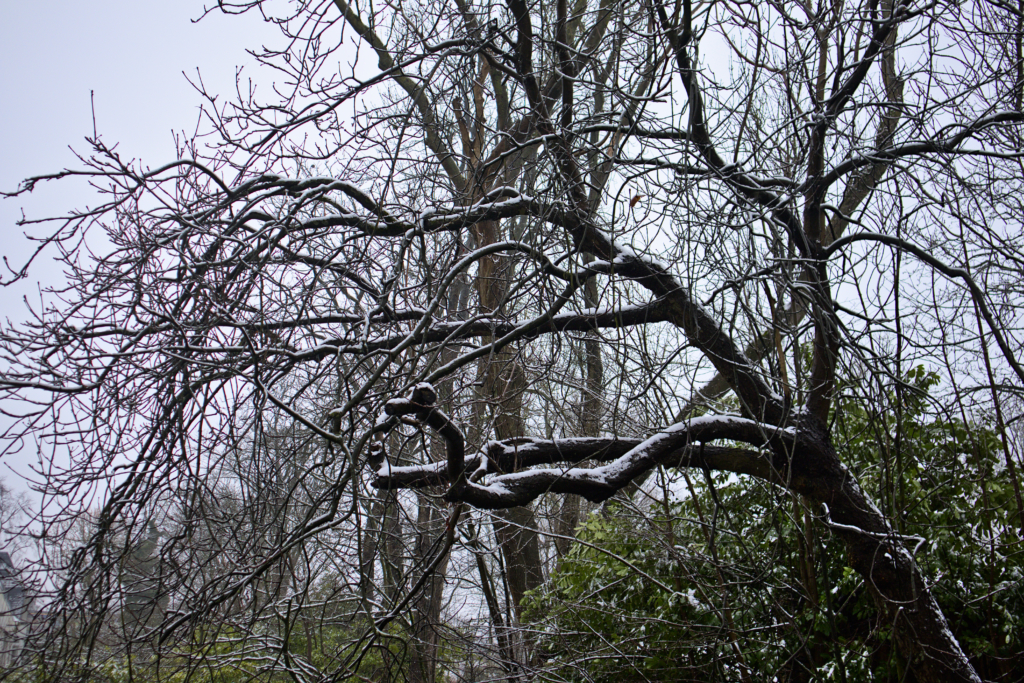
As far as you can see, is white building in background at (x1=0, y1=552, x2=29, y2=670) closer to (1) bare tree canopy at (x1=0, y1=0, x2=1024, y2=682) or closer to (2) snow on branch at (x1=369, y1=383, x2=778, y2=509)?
→ (1) bare tree canopy at (x1=0, y1=0, x2=1024, y2=682)

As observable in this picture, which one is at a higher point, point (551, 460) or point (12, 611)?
point (551, 460)

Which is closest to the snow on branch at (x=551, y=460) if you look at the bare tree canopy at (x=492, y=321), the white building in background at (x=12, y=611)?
the bare tree canopy at (x=492, y=321)

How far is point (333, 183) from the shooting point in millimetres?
3838

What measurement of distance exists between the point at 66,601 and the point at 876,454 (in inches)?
214

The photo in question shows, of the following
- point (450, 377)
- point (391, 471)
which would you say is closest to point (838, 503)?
point (450, 377)

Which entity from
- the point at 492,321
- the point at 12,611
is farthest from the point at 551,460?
the point at 12,611

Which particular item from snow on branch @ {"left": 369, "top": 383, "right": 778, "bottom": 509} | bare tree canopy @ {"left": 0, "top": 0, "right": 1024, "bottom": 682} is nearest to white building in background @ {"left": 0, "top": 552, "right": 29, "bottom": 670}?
bare tree canopy @ {"left": 0, "top": 0, "right": 1024, "bottom": 682}

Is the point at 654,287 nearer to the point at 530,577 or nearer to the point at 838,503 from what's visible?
the point at 838,503

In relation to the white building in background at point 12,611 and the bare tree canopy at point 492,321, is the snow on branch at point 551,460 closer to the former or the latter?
the bare tree canopy at point 492,321

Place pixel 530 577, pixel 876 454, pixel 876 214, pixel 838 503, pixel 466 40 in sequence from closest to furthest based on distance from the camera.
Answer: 1. pixel 466 40
2. pixel 876 214
3. pixel 838 503
4. pixel 876 454
5. pixel 530 577

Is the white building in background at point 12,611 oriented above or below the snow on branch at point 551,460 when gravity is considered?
below

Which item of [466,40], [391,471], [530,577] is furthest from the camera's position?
[530,577]

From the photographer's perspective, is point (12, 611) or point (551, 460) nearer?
point (12, 611)

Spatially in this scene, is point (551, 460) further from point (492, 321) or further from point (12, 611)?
point (12, 611)
